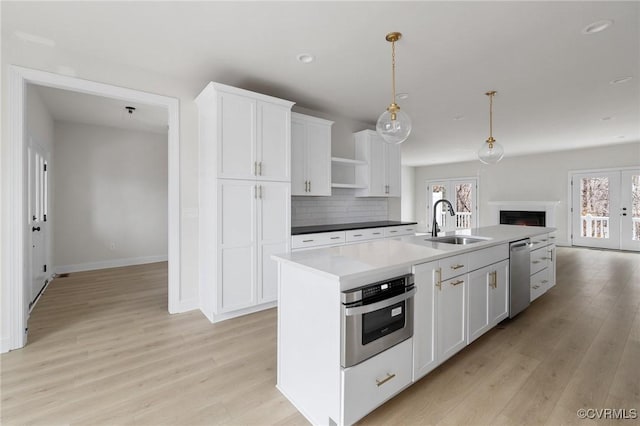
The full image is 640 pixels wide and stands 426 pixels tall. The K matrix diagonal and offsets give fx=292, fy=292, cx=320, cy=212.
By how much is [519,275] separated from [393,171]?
2.72 meters

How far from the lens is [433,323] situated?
76.7 inches

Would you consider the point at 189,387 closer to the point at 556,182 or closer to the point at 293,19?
the point at 293,19

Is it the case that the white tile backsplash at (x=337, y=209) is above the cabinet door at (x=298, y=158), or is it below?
below

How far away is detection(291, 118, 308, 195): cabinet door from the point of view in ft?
12.7

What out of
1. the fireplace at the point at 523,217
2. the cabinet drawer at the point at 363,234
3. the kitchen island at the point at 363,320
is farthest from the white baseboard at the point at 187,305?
the fireplace at the point at 523,217

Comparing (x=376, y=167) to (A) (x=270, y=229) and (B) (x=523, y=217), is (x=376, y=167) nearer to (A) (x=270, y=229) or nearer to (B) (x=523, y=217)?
(A) (x=270, y=229)

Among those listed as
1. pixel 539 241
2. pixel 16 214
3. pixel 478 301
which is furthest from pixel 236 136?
pixel 539 241

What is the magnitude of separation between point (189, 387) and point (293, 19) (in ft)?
9.01

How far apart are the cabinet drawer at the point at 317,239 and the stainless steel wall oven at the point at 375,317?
1944 mm

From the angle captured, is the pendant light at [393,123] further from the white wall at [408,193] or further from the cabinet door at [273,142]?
the white wall at [408,193]

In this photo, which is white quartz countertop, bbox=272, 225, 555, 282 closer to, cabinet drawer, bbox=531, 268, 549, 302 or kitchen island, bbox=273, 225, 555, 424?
kitchen island, bbox=273, 225, 555, 424

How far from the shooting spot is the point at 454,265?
212 cm

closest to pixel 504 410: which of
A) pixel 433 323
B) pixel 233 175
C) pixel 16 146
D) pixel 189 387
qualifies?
pixel 433 323

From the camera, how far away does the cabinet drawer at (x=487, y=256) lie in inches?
91.9
